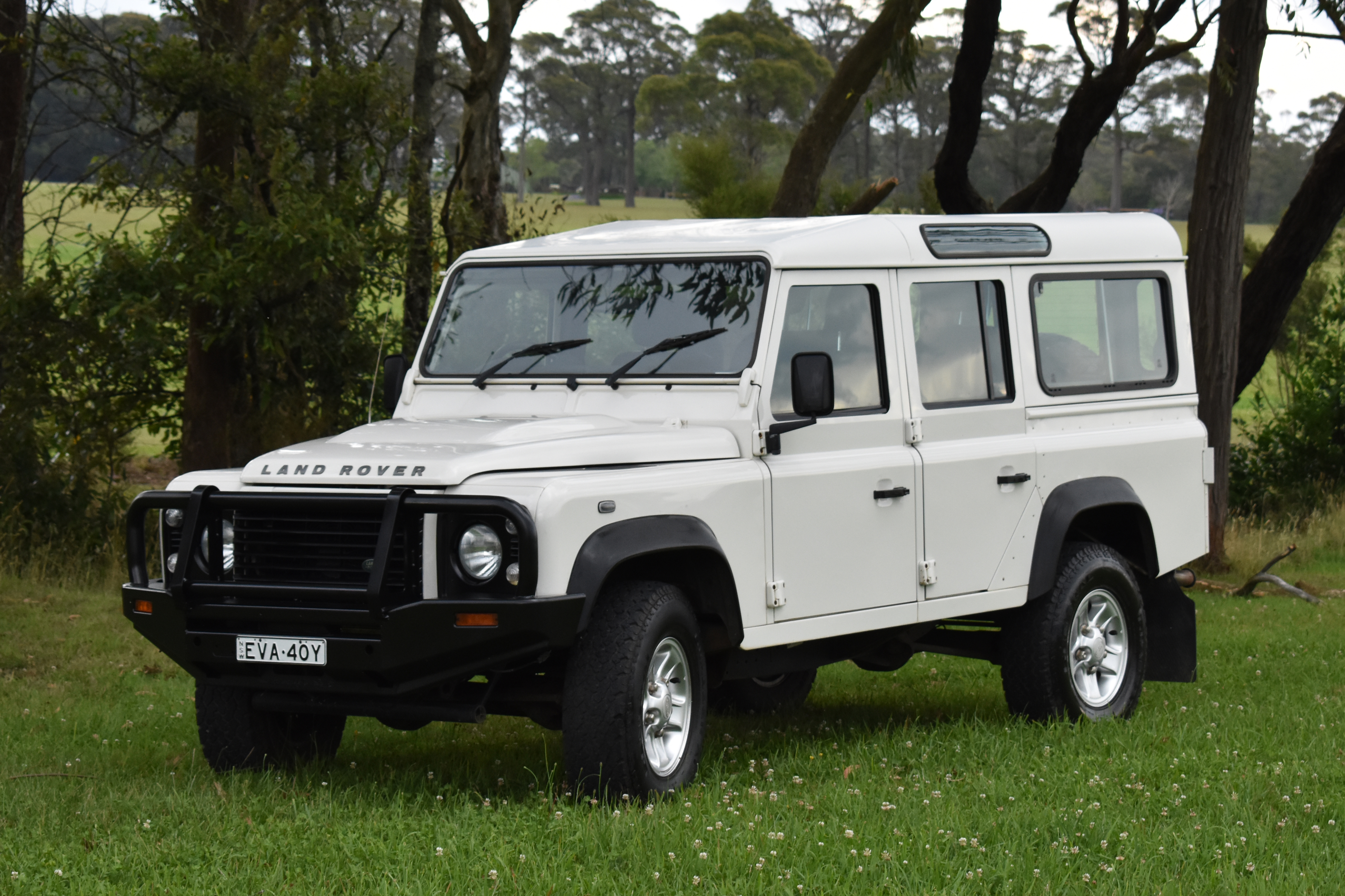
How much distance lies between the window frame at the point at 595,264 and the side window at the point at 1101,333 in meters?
1.83

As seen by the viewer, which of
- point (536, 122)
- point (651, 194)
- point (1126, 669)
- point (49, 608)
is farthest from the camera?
point (651, 194)

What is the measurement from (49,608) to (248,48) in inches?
200

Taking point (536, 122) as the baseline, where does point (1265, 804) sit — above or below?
below

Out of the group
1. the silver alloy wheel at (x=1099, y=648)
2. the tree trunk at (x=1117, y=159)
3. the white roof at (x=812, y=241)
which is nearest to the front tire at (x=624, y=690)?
the white roof at (x=812, y=241)

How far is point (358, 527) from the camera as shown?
571 centimetres

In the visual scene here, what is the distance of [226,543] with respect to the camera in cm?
604

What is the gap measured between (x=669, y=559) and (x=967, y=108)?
1010cm

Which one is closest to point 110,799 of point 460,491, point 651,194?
point 460,491

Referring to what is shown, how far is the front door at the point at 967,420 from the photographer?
7180 mm

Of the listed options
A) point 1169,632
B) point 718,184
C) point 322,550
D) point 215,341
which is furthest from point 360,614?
point 718,184

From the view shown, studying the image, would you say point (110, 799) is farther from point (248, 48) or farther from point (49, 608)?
point (248, 48)

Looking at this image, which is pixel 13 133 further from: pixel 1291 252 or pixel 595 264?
pixel 1291 252

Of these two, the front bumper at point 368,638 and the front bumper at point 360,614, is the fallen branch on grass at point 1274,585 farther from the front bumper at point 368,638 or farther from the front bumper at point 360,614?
the front bumper at point 368,638

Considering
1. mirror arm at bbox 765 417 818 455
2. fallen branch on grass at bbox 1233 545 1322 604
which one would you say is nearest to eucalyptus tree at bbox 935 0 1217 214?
fallen branch on grass at bbox 1233 545 1322 604
